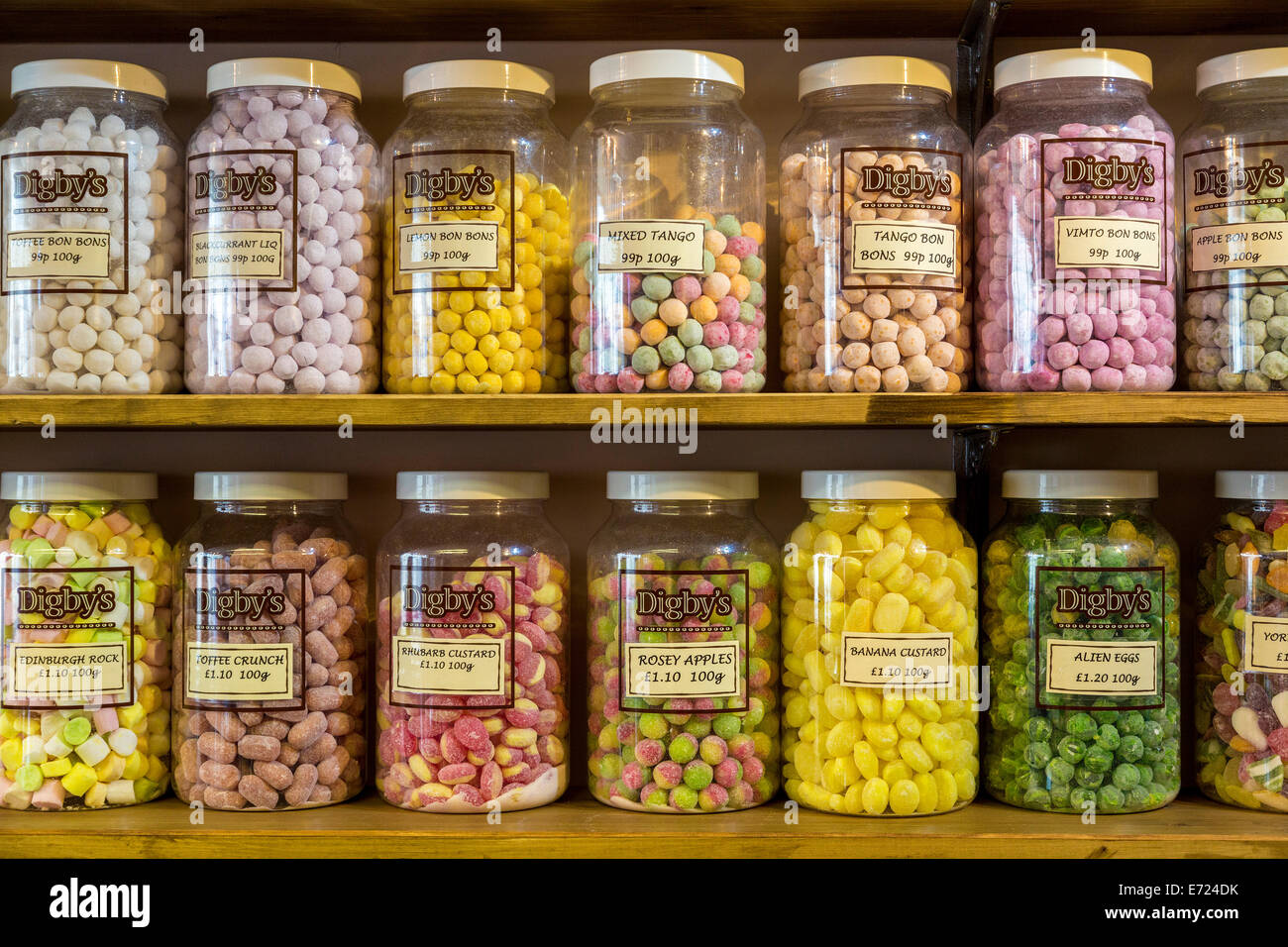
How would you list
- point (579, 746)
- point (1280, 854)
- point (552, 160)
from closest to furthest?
point (1280, 854)
point (552, 160)
point (579, 746)

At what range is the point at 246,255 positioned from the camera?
999 millimetres

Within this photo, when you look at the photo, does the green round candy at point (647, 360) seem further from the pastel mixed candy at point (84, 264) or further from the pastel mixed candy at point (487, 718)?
the pastel mixed candy at point (84, 264)

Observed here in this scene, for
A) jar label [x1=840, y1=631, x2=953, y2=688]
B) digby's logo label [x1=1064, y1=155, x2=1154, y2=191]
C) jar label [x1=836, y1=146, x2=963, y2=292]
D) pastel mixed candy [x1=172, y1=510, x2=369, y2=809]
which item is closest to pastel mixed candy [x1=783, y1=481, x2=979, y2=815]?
jar label [x1=840, y1=631, x2=953, y2=688]

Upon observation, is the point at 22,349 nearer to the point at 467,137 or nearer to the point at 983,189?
the point at 467,137

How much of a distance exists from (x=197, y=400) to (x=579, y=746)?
54 centimetres

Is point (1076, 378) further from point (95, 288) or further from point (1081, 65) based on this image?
point (95, 288)

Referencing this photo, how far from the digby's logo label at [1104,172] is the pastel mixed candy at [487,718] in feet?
1.96

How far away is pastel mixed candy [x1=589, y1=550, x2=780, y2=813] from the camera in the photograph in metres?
1.01

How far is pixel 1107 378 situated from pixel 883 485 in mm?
214

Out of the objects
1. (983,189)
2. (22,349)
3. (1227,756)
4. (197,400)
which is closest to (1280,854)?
(1227,756)

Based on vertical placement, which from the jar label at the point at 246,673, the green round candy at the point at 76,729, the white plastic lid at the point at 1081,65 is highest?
the white plastic lid at the point at 1081,65

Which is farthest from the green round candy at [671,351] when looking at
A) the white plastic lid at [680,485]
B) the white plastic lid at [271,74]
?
the white plastic lid at [271,74]

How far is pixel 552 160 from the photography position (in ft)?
3.59

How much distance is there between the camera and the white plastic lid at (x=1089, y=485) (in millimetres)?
1031
